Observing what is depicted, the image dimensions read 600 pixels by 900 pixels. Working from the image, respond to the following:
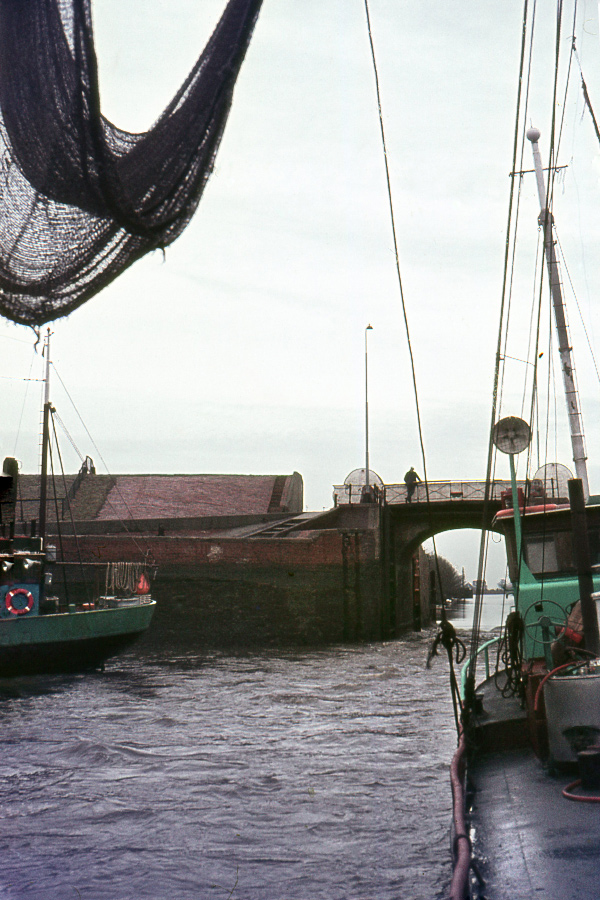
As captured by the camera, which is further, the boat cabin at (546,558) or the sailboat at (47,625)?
the sailboat at (47,625)

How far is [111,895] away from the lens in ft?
25.7

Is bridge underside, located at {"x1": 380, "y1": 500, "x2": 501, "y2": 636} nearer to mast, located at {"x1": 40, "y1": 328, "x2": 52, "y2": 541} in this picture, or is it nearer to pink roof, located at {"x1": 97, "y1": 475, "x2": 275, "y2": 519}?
pink roof, located at {"x1": 97, "y1": 475, "x2": 275, "y2": 519}

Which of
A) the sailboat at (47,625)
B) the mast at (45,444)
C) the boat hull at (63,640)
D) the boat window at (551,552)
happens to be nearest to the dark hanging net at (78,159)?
the boat window at (551,552)

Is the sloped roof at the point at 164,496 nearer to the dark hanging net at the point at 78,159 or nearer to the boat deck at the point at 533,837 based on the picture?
the boat deck at the point at 533,837

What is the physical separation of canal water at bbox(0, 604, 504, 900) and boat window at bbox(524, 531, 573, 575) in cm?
347

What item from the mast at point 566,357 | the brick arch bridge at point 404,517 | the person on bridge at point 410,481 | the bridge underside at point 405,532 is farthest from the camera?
the person on bridge at point 410,481

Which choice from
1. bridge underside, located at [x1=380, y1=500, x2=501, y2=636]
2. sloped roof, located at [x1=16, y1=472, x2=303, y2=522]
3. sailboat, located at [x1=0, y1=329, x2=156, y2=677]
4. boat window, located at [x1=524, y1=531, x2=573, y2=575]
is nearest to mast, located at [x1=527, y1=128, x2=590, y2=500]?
boat window, located at [x1=524, y1=531, x2=573, y2=575]

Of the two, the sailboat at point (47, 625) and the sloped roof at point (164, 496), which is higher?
the sloped roof at point (164, 496)

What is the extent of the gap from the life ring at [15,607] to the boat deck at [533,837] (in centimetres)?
2023

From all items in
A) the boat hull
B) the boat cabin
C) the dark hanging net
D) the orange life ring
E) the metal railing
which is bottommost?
the boat hull

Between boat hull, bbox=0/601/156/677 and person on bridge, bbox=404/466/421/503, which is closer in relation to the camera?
boat hull, bbox=0/601/156/677

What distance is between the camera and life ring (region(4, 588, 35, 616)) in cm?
2525

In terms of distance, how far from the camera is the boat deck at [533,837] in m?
5.42

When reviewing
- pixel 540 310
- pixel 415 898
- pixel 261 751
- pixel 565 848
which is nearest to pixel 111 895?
pixel 415 898
